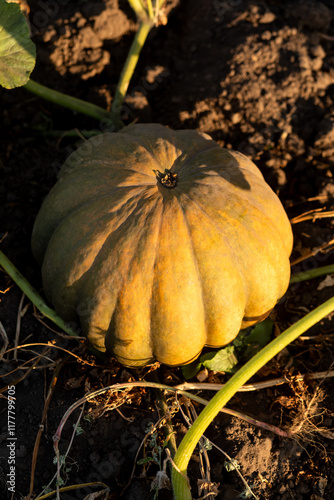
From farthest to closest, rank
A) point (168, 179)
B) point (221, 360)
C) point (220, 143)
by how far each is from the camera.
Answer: point (220, 143) < point (221, 360) < point (168, 179)

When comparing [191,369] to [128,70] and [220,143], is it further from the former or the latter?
[128,70]

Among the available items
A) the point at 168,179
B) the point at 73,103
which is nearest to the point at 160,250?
the point at 168,179

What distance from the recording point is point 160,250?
2371 millimetres

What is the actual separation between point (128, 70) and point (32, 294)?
176cm

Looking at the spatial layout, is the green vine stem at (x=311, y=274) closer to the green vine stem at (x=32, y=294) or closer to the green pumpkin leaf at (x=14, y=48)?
the green vine stem at (x=32, y=294)

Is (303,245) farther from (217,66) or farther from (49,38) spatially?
(49,38)

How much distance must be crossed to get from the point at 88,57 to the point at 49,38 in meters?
0.34

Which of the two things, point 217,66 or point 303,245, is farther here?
point 217,66

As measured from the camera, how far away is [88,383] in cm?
278

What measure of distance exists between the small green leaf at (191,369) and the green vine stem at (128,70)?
1842mm

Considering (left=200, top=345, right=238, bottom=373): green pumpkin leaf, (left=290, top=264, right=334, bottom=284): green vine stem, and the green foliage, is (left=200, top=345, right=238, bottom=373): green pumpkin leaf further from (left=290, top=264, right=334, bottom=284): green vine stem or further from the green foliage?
(left=290, top=264, right=334, bottom=284): green vine stem

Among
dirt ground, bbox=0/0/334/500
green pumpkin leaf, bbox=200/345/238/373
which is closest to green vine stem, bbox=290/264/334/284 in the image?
dirt ground, bbox=0/0/334/500

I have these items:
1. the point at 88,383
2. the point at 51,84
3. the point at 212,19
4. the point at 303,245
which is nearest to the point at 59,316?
the point at 88,383

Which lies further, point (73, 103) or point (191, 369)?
point (73, 103)
